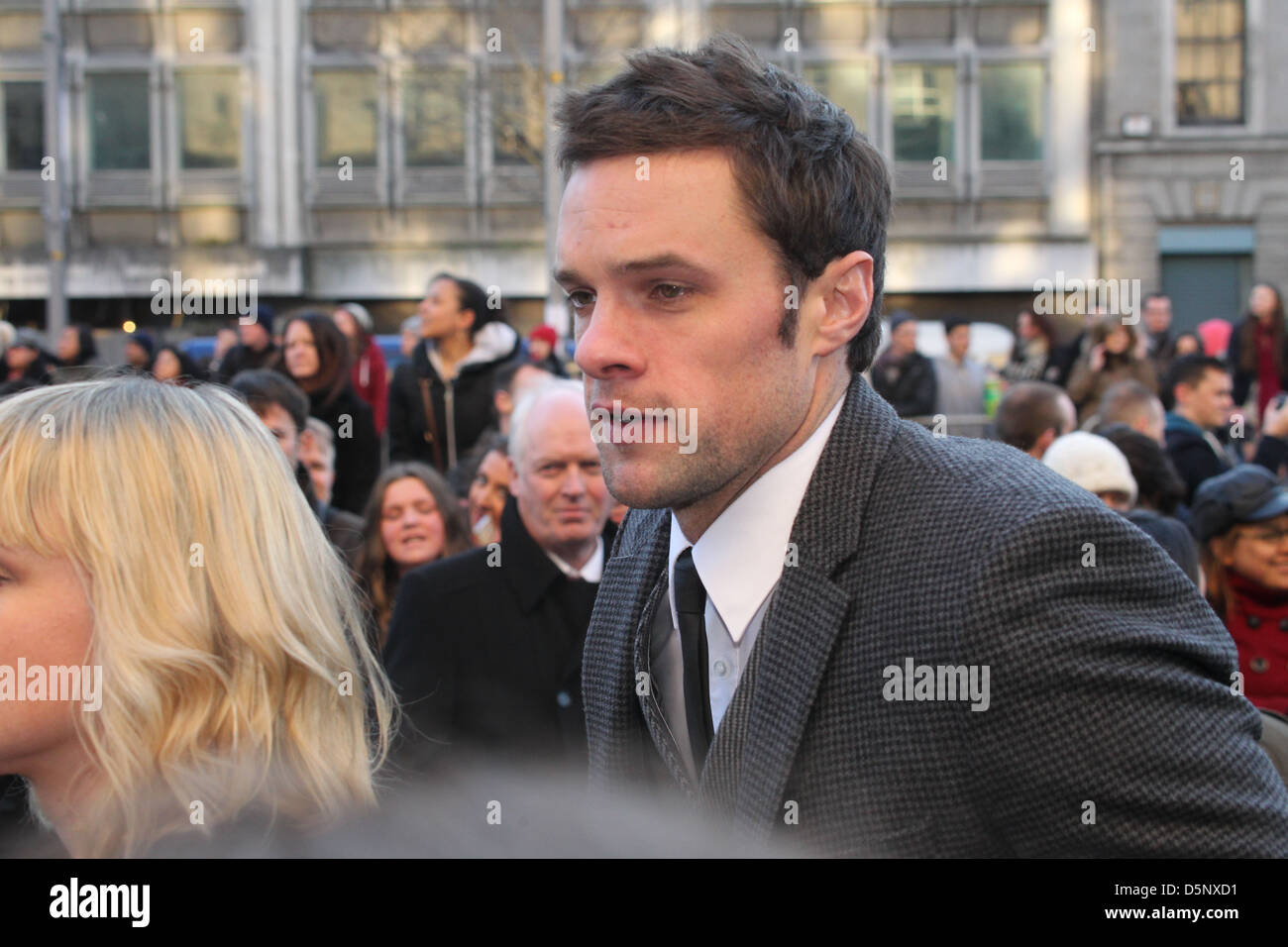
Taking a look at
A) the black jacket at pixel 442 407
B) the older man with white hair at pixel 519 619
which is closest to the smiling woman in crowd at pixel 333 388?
the black jacket at pixel 442 407

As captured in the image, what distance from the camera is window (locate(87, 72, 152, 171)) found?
26328 mm

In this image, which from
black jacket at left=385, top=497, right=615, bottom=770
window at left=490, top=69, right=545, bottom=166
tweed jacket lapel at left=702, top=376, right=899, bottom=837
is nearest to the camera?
tweed jacket lapel at left=702, top=376, right=899, bottom=837

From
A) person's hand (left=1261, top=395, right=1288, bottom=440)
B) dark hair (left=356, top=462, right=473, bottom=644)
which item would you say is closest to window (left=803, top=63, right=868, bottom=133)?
person's hand (left=1261, top=395, right=1288, bottom=440)

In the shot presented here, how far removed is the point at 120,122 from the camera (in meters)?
26.4

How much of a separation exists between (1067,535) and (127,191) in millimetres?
27215

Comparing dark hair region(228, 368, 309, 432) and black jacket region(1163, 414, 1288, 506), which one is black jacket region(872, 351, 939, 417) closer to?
black jacket region(1163, 414, 1288, 506)

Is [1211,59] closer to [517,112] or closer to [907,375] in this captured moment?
[517,112]

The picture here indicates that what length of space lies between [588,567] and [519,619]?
402 mm

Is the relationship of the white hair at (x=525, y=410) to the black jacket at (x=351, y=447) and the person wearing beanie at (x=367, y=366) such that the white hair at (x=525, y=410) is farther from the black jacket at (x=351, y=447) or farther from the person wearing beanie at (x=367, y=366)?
the person wearing beanie at (x=367, y=366)

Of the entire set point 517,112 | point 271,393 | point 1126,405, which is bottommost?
point 1126,405

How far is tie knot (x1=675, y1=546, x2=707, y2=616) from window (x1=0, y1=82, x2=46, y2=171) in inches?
1095

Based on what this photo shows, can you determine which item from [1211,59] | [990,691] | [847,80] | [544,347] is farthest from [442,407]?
[1211,59]

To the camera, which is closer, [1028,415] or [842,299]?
[842,299]
